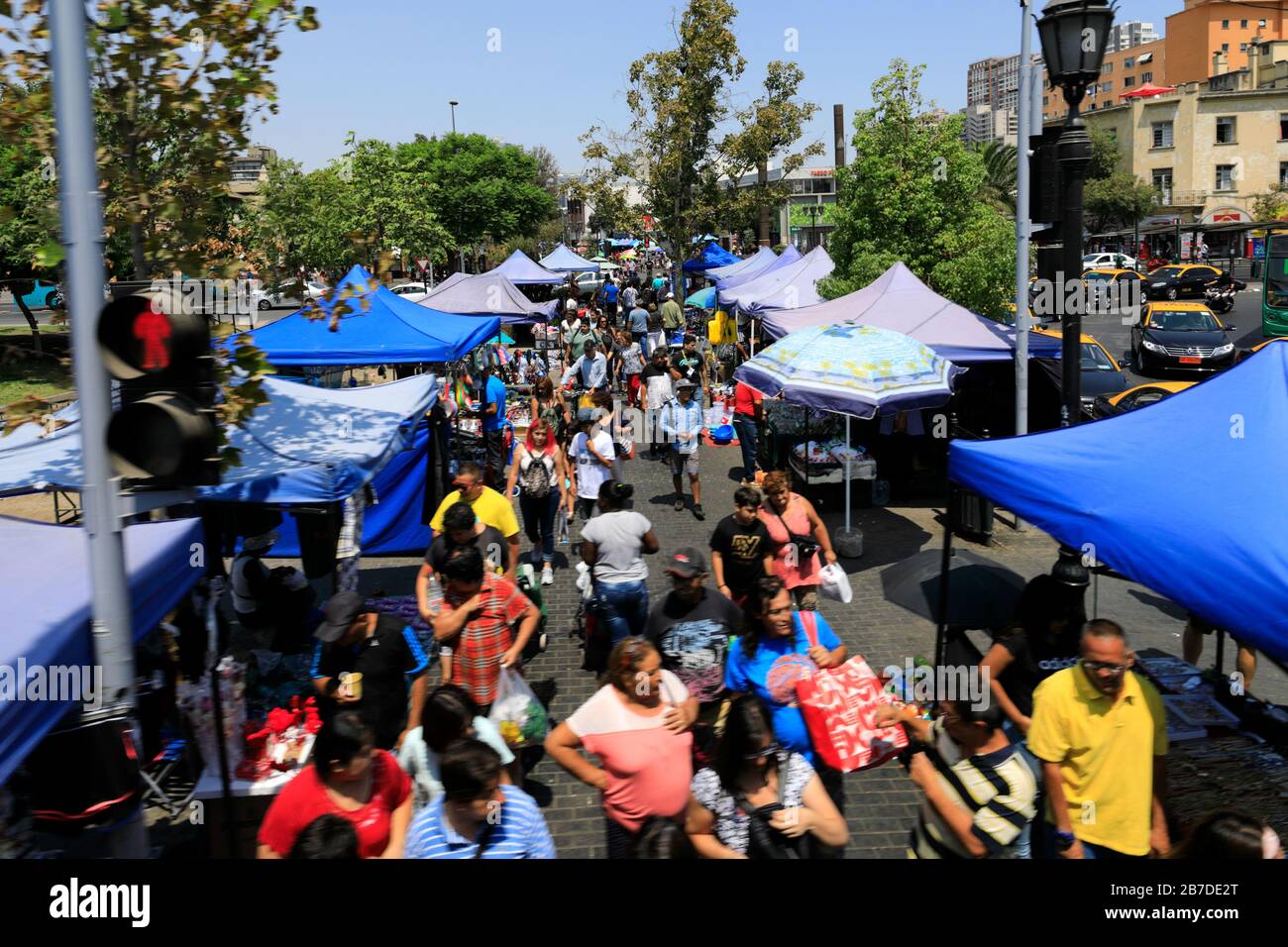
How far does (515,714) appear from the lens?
5.89 m

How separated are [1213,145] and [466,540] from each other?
231 feet

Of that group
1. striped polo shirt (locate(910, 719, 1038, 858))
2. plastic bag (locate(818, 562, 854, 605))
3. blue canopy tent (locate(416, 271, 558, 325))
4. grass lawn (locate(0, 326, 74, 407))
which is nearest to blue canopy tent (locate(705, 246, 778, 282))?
blue canopy tent (locate(416, 271, 558, 325))

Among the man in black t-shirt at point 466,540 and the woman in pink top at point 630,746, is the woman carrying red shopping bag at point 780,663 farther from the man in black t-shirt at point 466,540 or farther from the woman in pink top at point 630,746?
the man in black t-shirt at point 466,540

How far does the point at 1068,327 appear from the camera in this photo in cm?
831

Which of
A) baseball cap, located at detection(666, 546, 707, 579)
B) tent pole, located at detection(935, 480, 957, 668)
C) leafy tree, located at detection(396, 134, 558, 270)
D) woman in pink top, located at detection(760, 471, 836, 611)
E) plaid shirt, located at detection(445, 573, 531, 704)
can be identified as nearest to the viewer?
baseball cap, located at detection(666, 546, 707, 579)

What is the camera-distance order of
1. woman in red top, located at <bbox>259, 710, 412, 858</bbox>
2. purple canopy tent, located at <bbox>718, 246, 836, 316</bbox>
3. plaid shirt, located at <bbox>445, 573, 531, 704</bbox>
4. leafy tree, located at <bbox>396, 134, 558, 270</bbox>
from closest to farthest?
woman in red top, located at <bbox>259, 710, 412, 858</bbox> < plaid shirt, located at <bbox>445, 573, 531, 704</bbox> < purple canopy tent, located at <bbox>718, 246, 836, 316</bbox> < leafy tree, located at <bbox>396, 134, 558, 270</bbox>

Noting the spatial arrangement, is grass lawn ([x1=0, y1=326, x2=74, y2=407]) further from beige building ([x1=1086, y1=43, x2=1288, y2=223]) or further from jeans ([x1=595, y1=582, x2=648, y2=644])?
beige building ([x1=1086, y1=43, x2=1288, y2=223])

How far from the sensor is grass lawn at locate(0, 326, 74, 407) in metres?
5.25

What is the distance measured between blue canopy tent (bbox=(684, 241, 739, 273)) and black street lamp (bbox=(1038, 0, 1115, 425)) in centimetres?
2784

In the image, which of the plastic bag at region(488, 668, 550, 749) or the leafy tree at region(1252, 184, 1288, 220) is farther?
the leafy tree at region(1252, 184, 1288, 220)

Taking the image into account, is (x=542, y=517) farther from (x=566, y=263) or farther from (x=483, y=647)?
(x=566, y=263)

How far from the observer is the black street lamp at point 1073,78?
762 centimetres

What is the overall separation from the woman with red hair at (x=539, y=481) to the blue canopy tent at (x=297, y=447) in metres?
1.02

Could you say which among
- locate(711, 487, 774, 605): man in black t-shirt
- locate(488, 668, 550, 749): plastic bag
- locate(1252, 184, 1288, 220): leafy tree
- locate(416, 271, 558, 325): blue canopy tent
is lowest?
locate(488, 668, 550, 749): plastic bag
